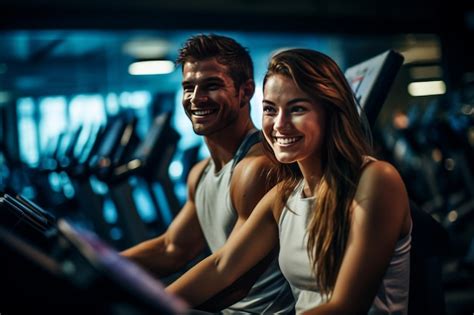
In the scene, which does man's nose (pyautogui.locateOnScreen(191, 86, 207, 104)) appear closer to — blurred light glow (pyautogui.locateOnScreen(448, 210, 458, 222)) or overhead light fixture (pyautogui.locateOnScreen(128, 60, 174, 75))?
blurred light glow (pyautogui.locateOnScreen(448, 210, 458, 222))

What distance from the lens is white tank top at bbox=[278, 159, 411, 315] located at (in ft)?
5.16

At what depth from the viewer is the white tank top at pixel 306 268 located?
5.16ft

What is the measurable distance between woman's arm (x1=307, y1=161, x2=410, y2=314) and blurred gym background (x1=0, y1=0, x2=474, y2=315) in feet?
11.8

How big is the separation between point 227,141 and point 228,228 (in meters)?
0.28

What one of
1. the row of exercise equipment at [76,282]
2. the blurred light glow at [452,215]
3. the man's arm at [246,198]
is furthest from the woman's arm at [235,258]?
the blurred light glow at [452,215]

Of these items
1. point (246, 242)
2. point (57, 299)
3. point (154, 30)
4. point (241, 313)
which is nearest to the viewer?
point (57, 299)

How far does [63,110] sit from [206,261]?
8715mm

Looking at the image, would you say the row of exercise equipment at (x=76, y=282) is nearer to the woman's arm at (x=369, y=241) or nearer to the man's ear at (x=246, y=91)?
the woman's arm at (x=369, y=241)

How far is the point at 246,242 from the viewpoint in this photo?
1838mm

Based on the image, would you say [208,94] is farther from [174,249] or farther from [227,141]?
[174,249]

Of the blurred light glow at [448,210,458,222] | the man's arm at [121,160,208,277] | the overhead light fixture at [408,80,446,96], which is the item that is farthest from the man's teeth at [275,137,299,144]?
the overhead light fixture at [408,80,446,96]

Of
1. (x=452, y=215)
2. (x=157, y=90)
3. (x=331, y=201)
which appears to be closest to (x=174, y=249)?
(x=331, y=201)

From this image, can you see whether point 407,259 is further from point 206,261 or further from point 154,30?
point 154,30

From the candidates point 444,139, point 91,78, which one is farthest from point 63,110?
point 444,139
